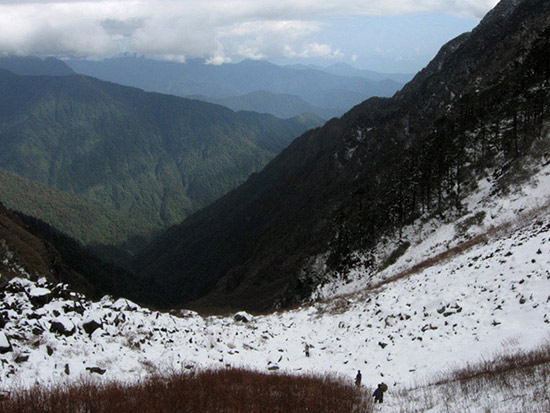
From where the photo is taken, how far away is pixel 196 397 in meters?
8.63

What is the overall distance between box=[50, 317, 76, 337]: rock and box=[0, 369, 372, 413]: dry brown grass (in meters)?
4.75

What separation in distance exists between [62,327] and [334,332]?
1484 centimetres

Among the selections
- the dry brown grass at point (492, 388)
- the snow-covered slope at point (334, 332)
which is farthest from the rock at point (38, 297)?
the dry brown grass at point (492, 388)

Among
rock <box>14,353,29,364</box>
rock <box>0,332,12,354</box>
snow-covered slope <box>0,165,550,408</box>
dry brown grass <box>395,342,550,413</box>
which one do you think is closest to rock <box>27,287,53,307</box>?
snow-covered slope <box>0,165,550,408</box>

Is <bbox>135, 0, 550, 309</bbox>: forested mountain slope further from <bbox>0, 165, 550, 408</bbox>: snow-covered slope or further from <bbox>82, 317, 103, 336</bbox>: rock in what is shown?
<bbox>82, 317, 103, 336</bbox>: rock

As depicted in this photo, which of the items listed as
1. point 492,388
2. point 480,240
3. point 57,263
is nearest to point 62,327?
point 492,388

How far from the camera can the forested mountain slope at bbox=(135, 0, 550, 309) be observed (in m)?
50.8

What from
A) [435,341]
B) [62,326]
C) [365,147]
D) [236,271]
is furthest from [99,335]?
[365,147]

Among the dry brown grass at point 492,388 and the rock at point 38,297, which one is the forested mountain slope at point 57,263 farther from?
the dry brown grass at point 492,388

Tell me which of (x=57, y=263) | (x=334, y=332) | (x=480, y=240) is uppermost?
(x=57, y=263)

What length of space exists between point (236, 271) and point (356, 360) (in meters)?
123

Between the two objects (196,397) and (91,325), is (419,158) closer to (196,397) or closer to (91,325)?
(91,325)

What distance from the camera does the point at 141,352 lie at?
14508mm

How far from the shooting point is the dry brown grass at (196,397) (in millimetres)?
7547
